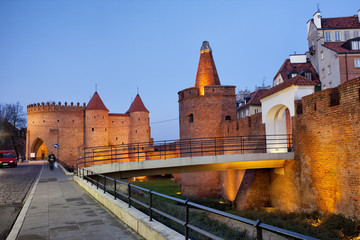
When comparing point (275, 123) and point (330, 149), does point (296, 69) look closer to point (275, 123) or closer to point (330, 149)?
point (275, 123)

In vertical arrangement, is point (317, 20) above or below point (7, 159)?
above

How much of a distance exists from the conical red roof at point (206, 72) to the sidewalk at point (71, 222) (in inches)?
707

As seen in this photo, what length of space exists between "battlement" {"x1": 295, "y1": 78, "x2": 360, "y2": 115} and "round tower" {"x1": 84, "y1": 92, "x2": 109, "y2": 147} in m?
34.2

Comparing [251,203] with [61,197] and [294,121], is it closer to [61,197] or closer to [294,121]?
[294,121]

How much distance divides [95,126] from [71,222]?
3894 cm

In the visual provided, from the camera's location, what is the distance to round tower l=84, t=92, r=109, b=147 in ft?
145

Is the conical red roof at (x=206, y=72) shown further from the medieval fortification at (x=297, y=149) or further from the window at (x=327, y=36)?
the window at (x=327, y=36)

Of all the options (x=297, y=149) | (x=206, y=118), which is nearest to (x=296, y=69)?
(x=206, y=118)

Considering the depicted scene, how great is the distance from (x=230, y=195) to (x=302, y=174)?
8.68m

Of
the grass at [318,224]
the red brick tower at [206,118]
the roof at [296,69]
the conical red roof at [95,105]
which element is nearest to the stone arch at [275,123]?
the grass at [318,224]

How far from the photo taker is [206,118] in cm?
2411

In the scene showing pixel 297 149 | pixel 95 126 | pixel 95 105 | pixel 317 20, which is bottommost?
pixel 297 149

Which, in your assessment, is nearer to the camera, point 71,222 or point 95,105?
point 71,222

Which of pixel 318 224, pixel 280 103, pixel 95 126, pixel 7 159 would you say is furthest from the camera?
pixel 95 126
